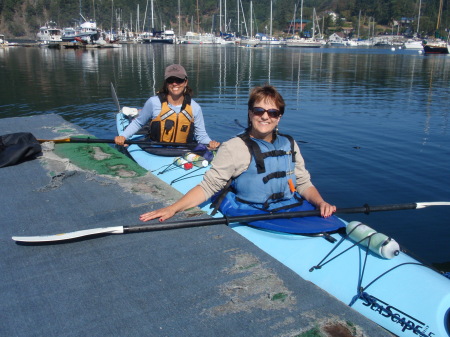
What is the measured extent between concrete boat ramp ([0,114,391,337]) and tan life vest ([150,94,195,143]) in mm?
2157

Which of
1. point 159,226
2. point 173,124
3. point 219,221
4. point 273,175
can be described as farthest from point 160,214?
point 173,124

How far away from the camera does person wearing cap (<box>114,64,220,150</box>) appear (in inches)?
211

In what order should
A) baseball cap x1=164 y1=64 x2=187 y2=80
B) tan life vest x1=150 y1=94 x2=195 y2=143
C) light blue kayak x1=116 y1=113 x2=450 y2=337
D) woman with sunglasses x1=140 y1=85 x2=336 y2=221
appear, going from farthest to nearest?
Answer: tan life vest x1=150 y1=94 x2=195 y2=143 < baseball cap x1=164 y1=64 x2=187 y2=80 < woman with sunglasses x1=140 y1=85 x2=336 y2=221 < light blue kayak x1=116 y1=113 x2=450 y2=337

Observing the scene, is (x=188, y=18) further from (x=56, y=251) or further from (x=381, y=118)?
(x=56, y=251)

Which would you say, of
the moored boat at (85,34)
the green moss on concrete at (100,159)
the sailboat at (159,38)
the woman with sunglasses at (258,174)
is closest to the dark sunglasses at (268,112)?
the woman with sunglasses at (258,174)

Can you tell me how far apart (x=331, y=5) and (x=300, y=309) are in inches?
5654

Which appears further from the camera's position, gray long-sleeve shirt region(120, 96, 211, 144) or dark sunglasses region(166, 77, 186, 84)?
gray long-sleeve shirt region(120, 96, 211, 144)

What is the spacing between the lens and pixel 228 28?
9181cm

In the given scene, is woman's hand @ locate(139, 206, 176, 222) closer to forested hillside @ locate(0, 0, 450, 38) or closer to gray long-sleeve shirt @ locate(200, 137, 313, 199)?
gray long-sleeve shirt @ locate(200, 137, 313, 199)

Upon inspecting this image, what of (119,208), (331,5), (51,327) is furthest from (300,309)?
(331,5)

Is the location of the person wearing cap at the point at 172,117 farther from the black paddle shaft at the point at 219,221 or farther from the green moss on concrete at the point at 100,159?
the black paddle shaft at the point at 219,221

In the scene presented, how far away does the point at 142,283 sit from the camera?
2.42 metres

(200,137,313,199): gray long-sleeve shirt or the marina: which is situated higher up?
(200,137,313,199): gray long-sleeve shirt

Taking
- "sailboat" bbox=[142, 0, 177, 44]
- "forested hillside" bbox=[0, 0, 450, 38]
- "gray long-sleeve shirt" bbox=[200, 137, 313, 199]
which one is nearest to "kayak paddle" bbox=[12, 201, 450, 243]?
"gray long-sleeve shirt" bbox=[200, 137, 313, 199]
